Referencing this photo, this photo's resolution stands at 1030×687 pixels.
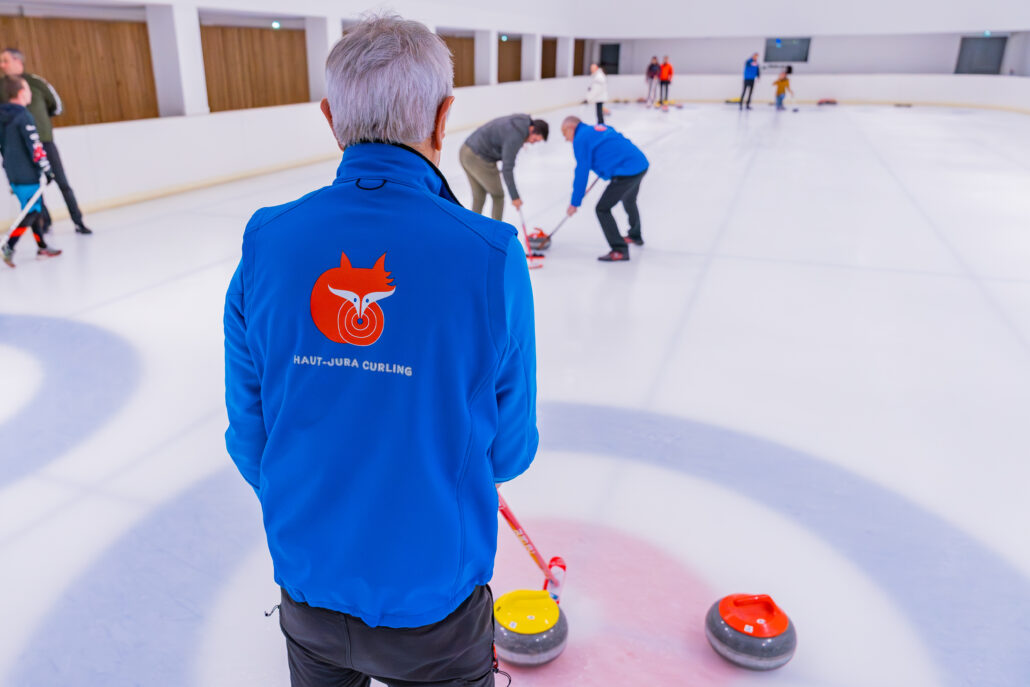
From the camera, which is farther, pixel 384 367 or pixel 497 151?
pixel 497 151

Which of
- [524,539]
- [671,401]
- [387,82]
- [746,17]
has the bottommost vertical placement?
[671,401]

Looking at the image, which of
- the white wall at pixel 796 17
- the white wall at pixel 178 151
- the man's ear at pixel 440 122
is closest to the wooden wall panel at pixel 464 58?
the white wall at pixel 796 17

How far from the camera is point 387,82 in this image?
0.88 meters

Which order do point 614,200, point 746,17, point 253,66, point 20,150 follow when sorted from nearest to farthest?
point 20,150 → point 614,200 → point 253,66 → point 746,17

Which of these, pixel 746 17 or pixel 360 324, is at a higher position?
pixel 746 17

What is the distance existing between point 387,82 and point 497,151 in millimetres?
4712

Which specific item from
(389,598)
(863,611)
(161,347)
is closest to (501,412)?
(389,598)

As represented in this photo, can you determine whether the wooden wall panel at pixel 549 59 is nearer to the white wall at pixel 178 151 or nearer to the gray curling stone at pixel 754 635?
the white wall at pixel 178 151

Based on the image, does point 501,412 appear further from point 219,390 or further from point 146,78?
point 146,78

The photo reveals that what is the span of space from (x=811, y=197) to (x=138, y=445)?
750 centimetres

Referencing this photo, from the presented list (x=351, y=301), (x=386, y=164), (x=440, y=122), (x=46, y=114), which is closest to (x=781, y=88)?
(x=46, y=114)

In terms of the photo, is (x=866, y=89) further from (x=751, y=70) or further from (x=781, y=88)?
(x=751, y=70)

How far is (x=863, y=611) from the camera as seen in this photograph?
212 centimetres

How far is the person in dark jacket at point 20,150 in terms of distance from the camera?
5.19 meters
